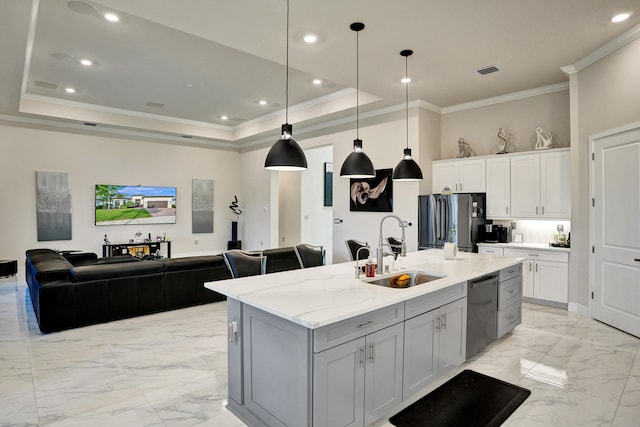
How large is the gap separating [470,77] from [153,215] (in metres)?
7.45

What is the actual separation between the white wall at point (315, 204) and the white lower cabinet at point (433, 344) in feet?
21.8

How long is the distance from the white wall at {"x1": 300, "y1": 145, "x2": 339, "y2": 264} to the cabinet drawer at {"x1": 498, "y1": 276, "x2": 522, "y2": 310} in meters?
5.89

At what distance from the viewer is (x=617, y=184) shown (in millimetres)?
4105

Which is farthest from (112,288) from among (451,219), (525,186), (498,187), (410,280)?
(525,186)

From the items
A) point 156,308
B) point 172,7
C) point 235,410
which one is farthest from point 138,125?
point 235,410

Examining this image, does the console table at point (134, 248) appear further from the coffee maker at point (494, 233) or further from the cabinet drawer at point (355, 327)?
the cabinet drawer at point (355, 327)

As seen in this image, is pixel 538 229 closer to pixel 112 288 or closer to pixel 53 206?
pixel 112 288

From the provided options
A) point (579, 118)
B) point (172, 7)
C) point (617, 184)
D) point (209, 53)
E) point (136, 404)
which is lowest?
point (136, 404)

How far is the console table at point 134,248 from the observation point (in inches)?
314

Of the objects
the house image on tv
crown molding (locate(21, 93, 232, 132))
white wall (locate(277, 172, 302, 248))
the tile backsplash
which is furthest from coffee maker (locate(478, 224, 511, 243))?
the house image on tv

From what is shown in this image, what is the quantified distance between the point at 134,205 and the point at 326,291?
7.54 m

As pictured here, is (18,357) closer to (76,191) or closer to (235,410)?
(235,410)

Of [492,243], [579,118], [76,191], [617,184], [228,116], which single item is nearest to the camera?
[617,184]

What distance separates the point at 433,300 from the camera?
2652 millimetres
